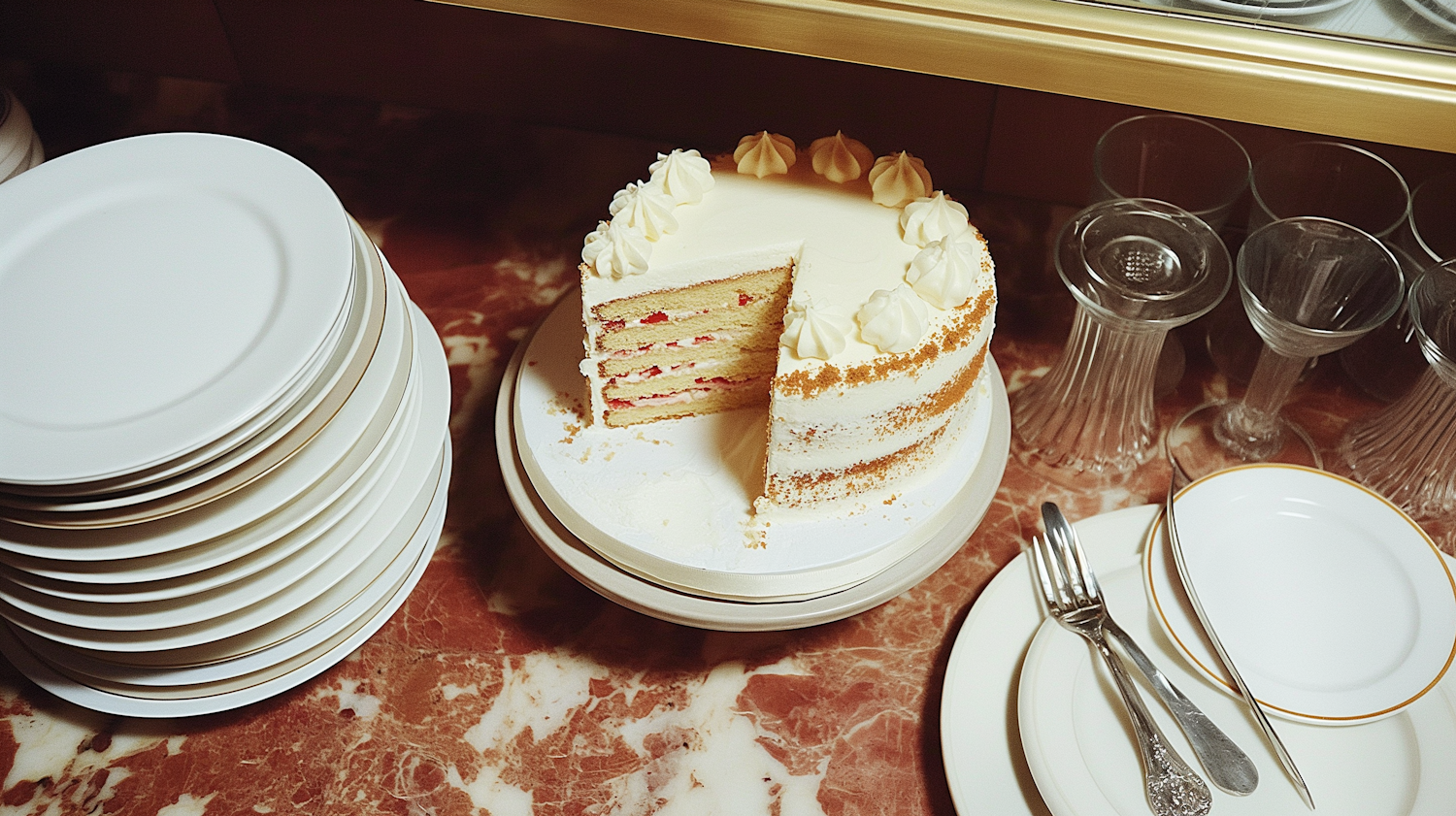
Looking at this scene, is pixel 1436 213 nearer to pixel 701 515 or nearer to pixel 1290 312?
pixel 1290 312

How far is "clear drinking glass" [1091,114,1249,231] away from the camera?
1.35 m

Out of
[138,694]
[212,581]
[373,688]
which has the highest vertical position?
[212,581]

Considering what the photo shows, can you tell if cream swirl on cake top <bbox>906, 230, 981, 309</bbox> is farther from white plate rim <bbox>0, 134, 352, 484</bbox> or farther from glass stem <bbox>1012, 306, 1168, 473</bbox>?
white plate rim <bbox>0, 134, 352, 484</bbox>

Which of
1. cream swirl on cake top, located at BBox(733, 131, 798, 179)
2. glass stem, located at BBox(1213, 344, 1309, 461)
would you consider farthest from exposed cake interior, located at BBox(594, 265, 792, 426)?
glass stem, located at BBox(1213, 344, 1309, 461)

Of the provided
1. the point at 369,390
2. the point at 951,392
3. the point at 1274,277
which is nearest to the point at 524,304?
the point at 369,390

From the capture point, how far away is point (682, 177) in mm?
1189

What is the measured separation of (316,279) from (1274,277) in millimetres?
1045

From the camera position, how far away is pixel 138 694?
1083mm

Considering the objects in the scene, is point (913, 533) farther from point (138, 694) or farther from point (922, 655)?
point (138, 694)

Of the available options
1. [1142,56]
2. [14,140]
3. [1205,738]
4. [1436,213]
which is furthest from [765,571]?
[14,140]

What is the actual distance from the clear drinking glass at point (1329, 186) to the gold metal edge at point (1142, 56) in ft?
1.43

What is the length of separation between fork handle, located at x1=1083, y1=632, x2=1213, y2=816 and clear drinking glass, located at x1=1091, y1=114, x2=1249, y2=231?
0.61m

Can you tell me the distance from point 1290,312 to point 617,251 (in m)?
0.78

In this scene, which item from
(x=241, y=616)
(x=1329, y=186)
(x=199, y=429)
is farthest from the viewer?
(x=1329, y=186)
